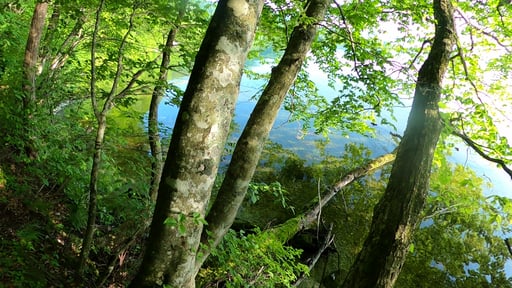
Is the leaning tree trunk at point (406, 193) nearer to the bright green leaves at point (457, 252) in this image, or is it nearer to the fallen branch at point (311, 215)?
the fallen branch at point (311, 215)

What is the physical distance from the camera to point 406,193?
9.51 feet

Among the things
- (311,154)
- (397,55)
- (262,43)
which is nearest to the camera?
(262,43)

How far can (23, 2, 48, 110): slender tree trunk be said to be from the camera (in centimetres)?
638

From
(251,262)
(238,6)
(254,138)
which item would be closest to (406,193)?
(254,138)

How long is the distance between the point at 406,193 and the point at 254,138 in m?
1.45

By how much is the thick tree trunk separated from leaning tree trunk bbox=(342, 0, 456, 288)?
3.87ft

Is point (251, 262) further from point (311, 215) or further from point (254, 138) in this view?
point (311, 215)

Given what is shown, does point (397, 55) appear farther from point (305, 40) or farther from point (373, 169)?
point (305, 40)

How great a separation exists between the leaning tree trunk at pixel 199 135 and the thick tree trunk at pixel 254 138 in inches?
33.5

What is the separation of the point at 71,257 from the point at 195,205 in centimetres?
417

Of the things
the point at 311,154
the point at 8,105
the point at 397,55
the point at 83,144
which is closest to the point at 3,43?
the point at 8,105

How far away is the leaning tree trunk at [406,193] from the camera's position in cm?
274

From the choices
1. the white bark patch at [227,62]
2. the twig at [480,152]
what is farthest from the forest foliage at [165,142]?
the white bark patch at [227,62]

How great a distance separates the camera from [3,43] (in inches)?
322
